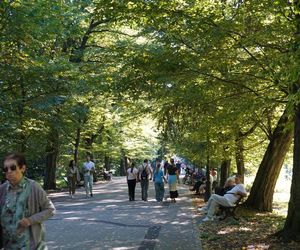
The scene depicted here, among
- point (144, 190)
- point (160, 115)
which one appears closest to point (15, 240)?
point (160, 115)

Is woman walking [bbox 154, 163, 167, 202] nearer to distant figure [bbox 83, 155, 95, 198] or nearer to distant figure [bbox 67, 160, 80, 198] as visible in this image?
distant figure [bbox 83, 155, 95, 198]

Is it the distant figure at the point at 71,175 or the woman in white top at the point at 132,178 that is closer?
the woman in white top at the point at 132,178

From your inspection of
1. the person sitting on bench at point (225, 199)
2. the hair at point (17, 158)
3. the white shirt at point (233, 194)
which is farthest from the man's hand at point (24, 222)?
the white shirt at point (233, 194)

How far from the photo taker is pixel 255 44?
29.0 feet

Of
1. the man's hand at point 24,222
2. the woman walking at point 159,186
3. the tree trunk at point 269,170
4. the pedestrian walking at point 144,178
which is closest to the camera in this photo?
the man's hand at point 24,222

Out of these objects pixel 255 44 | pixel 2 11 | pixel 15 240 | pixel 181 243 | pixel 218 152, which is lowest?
pixel 181 243

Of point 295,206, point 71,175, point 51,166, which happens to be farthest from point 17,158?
point 51,166

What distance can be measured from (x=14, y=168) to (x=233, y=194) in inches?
378

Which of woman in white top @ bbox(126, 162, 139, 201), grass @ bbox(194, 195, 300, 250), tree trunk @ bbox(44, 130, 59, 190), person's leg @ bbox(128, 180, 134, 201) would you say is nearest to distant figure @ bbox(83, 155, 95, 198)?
woman in white top @ bbox(126, 162, 139, 201)

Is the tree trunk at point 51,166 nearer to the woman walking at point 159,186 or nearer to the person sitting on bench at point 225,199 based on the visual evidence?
the woman walking at point 159,186

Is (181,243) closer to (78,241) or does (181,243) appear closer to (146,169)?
(78,241)

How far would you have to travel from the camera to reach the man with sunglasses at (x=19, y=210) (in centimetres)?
425

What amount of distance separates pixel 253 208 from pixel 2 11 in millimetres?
9770

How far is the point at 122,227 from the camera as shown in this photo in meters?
11.5
